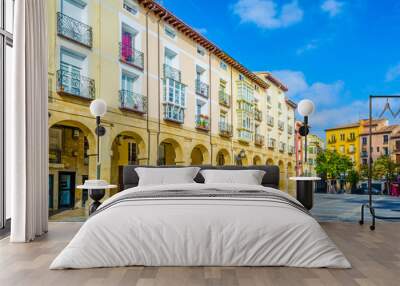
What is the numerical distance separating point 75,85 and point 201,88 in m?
1.98

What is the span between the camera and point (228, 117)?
6.85 m

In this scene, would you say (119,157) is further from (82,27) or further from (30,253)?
(30,253)

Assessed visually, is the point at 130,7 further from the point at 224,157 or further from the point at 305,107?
the point at 305,107

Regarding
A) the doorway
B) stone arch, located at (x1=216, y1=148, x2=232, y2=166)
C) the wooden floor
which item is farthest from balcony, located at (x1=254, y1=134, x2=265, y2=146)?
the wooden floor

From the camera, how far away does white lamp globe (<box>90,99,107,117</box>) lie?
548 centimetres

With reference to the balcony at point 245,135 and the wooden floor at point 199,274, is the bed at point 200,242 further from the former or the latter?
the balcony at point 245,135

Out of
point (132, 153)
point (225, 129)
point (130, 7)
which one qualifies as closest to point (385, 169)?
point (225, 129)

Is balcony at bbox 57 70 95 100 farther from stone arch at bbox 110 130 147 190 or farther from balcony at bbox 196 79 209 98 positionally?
balcony at bbox 196 79 209 98

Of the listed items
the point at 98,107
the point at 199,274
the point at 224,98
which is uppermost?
the point at 224,98

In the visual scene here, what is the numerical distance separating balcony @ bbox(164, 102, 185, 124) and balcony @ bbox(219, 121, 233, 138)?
667mm

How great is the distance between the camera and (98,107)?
5.48 metres

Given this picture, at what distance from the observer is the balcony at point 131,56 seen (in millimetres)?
6129

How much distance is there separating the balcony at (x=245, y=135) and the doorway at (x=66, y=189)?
106 inches

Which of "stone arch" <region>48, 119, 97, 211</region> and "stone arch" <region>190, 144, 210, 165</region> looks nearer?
"stone arch" <region>48, 119, 97, 211</region>
